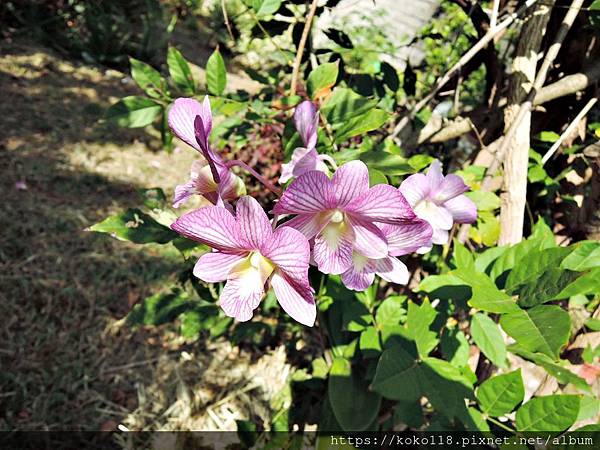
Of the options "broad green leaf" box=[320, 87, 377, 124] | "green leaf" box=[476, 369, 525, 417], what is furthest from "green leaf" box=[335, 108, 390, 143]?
"green leaf" box=[476, 369, 525, 417]

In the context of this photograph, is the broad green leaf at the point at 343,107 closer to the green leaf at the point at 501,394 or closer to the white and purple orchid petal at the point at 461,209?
the white and purple orchid petal at the point at 461,209

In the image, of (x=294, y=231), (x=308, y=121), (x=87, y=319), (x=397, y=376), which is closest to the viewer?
(x=294, y=231)

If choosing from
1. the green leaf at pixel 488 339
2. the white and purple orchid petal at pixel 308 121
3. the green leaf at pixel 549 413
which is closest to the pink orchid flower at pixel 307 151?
the white and purple orchid petal at pixel 308 121

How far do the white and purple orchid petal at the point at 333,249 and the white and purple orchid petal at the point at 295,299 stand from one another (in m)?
0.04

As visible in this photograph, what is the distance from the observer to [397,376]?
81 cm

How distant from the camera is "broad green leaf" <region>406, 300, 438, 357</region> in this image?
2.84 ft

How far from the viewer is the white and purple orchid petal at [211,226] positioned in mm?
500

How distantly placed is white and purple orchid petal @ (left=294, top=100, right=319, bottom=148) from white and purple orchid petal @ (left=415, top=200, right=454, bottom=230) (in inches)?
8.4

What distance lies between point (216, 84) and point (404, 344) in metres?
0.66

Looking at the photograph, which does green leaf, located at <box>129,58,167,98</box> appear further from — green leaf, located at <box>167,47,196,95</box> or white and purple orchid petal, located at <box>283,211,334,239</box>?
white and purple orchid petal, located at <box>283,211,334,239</box>

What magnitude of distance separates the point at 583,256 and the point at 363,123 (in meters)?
0.46

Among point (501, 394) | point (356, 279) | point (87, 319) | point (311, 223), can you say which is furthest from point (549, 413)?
point (87, 319)

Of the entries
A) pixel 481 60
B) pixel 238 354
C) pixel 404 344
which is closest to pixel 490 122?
pixel 481 60

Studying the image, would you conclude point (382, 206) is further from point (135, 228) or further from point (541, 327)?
point (135, 228)
